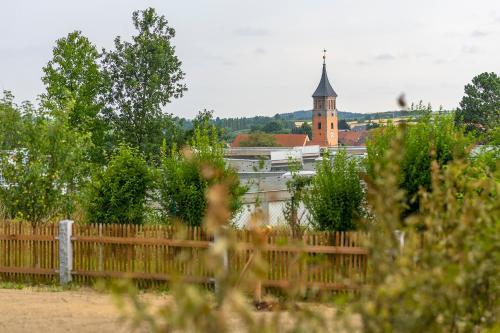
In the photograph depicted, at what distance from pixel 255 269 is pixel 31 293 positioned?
12891 millimetres

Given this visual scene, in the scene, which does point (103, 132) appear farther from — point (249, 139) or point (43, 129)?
point (249, 139)

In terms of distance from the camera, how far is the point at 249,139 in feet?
341

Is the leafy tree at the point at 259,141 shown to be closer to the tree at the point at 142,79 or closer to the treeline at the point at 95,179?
the tree at the point at 142,79

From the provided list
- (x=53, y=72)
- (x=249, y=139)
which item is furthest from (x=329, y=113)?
(x=53, y=72)

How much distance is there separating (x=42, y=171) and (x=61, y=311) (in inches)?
252

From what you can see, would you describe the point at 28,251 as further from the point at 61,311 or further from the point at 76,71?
the point at 76,71

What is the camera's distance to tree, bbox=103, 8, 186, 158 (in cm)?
3997

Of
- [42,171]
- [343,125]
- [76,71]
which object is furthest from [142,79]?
[343,125]

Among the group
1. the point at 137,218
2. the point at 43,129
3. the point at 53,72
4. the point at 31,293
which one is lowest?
the point at 31,293

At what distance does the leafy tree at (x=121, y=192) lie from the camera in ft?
57.0

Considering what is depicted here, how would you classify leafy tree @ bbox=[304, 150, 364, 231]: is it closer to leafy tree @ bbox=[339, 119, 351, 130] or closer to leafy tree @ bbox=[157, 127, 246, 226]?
leafy tree @ bbox=[157, 127, 246, 226]

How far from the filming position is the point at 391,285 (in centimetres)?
335

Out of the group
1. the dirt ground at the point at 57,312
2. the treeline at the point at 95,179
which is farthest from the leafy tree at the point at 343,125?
the dirt ground at the point at 57,312

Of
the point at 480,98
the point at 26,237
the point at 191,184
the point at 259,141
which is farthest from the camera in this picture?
the point at 259,141
